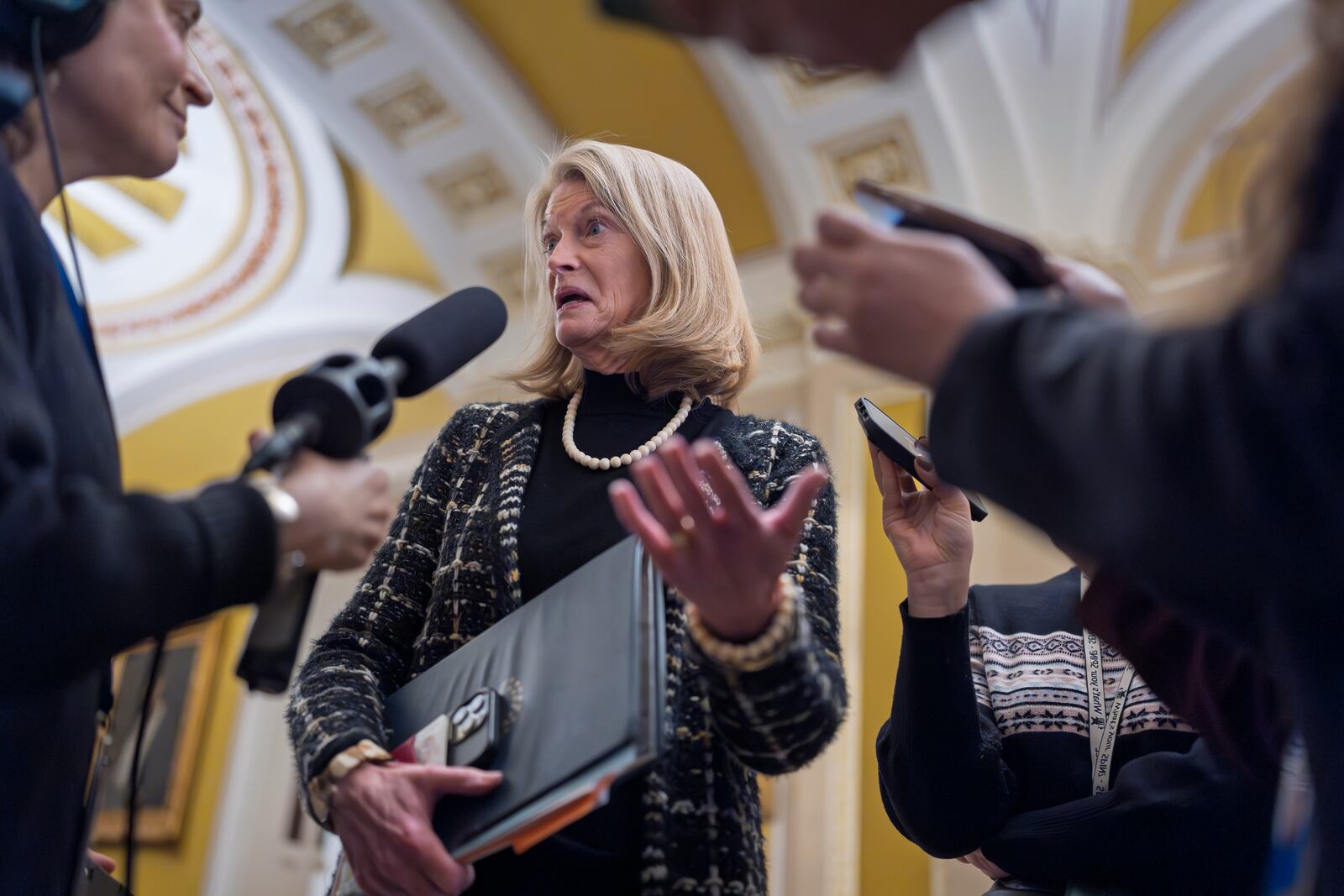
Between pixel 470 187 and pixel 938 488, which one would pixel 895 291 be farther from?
pixel 470 187

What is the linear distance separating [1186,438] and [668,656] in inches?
31.4

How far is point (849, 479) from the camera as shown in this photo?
5.14m

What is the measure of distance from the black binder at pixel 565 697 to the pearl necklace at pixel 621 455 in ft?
1.12

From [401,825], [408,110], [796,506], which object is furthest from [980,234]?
[408,110]

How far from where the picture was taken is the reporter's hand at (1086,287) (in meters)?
1.04

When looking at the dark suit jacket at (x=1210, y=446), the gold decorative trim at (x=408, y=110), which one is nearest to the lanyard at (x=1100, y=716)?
the dark suit jacket at (x=1210, y=446)

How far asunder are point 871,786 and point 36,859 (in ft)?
12.7

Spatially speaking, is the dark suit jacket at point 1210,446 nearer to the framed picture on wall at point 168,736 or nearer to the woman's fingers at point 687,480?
the woman's fingers at point 687,480

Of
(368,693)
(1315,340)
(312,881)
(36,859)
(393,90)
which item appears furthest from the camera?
(312,881)

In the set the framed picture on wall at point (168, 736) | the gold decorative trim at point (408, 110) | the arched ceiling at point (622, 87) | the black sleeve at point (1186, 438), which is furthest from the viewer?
the framed picture on wall at point (168, 736)

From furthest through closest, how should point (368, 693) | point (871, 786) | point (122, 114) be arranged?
point (871, 786) → point (368, 693) → point (122, 114)

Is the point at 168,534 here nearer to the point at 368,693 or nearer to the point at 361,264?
the point at 368,693

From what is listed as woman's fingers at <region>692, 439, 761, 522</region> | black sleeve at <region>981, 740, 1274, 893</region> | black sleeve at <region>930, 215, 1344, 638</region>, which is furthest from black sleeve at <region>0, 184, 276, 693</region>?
black sleeve at <region>981, 740, 1274, 893</region>

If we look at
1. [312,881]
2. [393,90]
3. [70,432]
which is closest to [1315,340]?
[70,432]
